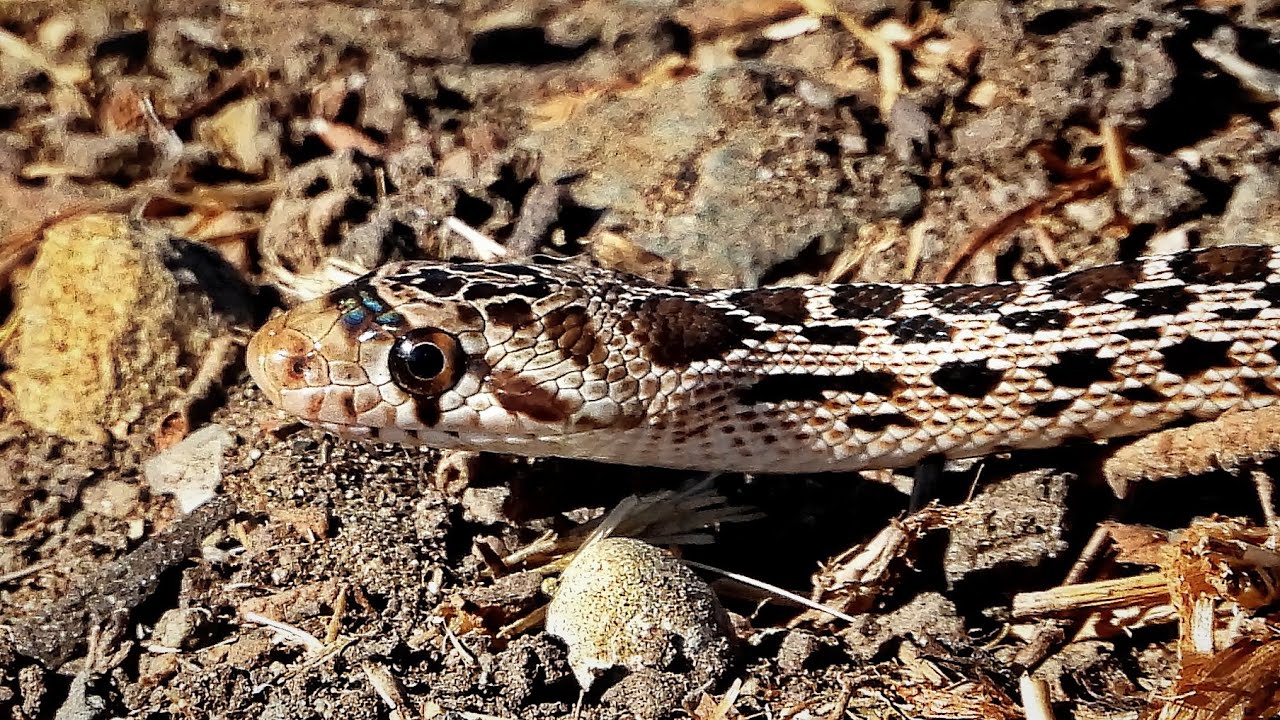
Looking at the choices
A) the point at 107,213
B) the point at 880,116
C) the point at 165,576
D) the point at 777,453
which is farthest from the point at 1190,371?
the point at 107,213

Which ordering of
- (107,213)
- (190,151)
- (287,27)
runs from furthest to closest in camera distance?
(287,27)
(190,151)
(107,213)

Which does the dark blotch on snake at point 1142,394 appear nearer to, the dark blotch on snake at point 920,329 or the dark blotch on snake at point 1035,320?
the dark blotch on snake at point 1035,320

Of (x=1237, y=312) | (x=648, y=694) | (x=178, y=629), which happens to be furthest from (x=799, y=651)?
(x=178, y=629)

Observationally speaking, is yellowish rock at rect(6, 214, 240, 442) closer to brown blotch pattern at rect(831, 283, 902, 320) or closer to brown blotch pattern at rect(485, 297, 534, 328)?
brown blotch pattern at rect(485, 297, 534, 328)

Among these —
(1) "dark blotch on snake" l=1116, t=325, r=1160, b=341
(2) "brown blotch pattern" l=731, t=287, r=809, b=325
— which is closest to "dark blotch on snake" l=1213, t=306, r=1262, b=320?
(1) "dark blotch on snake" l=1116, t=325, r=1160, b=341

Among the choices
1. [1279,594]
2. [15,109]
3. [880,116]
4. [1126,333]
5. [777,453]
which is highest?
[15,109]

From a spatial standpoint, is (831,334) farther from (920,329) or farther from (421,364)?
(421,364)

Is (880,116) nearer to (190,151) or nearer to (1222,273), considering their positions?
(1222,273)

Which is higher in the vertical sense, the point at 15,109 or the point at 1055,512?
the point at 15,109
